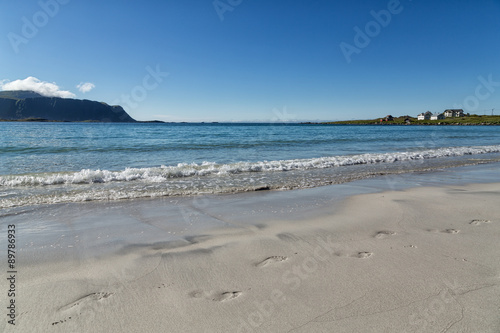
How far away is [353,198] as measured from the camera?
26.9 ft

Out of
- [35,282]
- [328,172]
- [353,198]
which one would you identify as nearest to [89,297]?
[35,282]

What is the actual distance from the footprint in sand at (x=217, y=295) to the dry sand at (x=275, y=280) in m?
0.01

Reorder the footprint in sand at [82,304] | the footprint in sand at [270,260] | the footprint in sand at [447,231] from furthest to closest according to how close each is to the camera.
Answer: the footprint in sand at [447,231] → the footprint in sand at [270,260] → the footprint in sand at [82,304]

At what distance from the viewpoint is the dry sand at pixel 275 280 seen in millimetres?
2740

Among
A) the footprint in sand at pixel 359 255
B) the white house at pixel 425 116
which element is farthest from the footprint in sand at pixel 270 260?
the white house at pixel 425 116

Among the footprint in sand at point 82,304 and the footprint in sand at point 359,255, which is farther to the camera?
the footprint in sand at point 359,255

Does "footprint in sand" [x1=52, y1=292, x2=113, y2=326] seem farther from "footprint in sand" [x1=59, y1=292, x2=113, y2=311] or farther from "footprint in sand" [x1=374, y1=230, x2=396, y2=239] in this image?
"footprint in sand" [x1=374, y1=230, x2=396, y2=239]

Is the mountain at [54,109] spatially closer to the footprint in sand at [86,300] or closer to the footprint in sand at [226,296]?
the footprint in sand at [86,300]

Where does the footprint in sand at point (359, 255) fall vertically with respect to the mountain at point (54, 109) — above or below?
below

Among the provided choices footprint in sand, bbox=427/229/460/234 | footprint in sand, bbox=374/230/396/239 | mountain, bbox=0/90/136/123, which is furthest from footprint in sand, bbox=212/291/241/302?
mountain, bbox=0/90/136/123

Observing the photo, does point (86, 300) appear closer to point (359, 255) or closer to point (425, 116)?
point (359, 255)

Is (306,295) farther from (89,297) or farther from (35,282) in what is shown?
(35,282)

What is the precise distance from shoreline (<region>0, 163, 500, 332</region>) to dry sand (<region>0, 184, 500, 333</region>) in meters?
0.02

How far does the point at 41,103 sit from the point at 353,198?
209m
